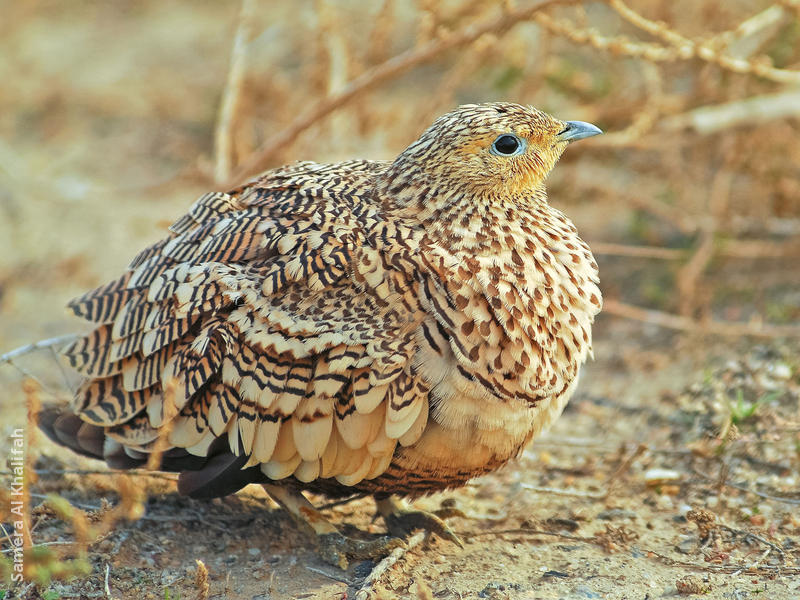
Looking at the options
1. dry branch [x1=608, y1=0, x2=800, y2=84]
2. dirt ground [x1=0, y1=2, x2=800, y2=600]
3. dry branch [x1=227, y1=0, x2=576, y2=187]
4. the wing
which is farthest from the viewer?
dry branch [x1=227, y1=0, x2=576, y2=187]

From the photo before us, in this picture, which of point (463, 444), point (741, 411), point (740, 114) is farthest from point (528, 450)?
point (740, 114)

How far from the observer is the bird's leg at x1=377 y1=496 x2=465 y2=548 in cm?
383

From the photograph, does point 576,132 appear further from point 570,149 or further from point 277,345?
point 570,149

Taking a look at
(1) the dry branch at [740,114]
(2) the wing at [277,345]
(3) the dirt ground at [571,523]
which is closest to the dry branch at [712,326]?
(3) the dirt ground at [571,523]

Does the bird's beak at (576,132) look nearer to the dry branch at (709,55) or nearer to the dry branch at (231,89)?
the dry branch at (709,55)

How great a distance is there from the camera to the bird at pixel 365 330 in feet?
10.6

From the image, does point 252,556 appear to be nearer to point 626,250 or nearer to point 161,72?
point 626,250

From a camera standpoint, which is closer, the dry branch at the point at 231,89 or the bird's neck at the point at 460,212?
the bird's neck at the point at 460,212

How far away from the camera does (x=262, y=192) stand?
149 inches

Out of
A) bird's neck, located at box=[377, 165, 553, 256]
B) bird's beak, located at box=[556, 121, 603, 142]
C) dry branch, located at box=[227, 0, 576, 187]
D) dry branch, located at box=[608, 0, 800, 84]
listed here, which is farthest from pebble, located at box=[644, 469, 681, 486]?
dry branch, located at box=[227, 0, 576, 187]

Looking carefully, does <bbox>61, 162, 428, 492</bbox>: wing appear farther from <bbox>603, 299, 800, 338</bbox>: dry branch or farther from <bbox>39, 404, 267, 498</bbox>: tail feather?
<bbox>603, 299, 800, 338</bbox>: dry branch

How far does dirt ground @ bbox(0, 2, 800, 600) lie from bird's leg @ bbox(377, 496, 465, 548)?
8 cm

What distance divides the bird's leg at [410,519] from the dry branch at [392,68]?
2371 mm

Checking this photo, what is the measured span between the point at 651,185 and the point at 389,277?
4679 mm
